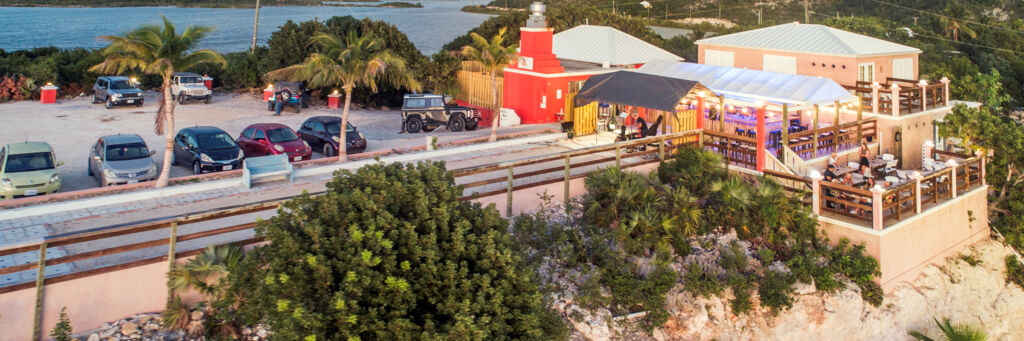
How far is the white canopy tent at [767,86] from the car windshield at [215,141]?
530 inches

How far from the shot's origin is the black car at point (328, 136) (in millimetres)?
23422

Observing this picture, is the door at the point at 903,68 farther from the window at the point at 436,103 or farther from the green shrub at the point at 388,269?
the green shrub at the point at 388,269

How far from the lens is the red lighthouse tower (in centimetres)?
2747

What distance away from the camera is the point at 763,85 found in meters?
22.3

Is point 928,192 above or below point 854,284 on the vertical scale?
above

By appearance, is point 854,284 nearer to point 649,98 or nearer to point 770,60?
point 649,98

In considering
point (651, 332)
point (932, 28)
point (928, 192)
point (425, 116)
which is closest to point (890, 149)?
point (928, 192)

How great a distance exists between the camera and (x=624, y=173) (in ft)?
55.0

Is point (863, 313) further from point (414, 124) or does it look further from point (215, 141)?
point (414, 124)

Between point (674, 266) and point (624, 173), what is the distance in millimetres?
2747

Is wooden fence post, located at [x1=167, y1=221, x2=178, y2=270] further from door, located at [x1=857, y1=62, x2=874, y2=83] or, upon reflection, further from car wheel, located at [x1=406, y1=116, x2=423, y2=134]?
door, located at [x1=857, y1=62, x2=874, y2=83]

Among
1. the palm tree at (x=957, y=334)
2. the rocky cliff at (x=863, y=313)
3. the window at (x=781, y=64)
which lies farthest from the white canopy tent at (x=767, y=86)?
the palm tree at (x=957, y=334)

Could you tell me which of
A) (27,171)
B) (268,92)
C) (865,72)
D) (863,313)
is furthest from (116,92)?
(863,313)

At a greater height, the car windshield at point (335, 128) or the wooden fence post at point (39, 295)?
the car windshield at point (335, 128)
